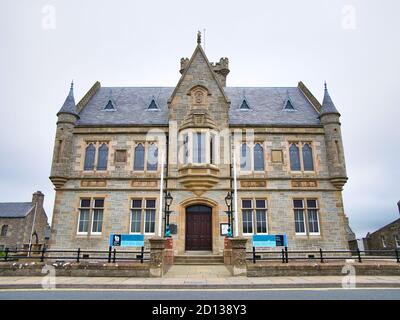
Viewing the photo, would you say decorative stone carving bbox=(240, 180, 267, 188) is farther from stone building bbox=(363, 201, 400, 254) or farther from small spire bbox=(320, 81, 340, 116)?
stone building bbox=(363, 201, 400, 254)

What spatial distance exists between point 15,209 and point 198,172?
1638 inches

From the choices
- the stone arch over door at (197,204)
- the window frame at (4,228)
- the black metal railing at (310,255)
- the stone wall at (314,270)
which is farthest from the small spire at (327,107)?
the window frame at (4,228)

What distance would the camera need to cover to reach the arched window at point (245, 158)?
2002 cm

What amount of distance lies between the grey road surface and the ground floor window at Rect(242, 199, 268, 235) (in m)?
9.71

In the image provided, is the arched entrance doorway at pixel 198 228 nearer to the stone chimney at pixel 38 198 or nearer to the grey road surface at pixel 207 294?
the grey road surface at pixel 207 294

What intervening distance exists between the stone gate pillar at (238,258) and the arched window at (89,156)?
13266 millimetres

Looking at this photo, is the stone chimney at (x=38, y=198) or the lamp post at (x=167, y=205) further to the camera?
the stone chimney at (x=38, y=198)

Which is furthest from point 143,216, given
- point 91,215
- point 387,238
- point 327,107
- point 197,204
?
point 387,238

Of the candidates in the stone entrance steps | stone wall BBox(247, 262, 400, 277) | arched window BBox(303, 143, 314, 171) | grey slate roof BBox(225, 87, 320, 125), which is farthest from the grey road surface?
grey slate roof BBox(225, 87, 320, 125)

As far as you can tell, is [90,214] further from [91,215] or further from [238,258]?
[238,258]

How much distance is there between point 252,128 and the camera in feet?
67.9

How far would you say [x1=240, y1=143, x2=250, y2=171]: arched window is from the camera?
20.0 metres

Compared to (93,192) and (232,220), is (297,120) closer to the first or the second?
(232,220)

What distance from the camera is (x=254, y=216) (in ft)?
61.9
